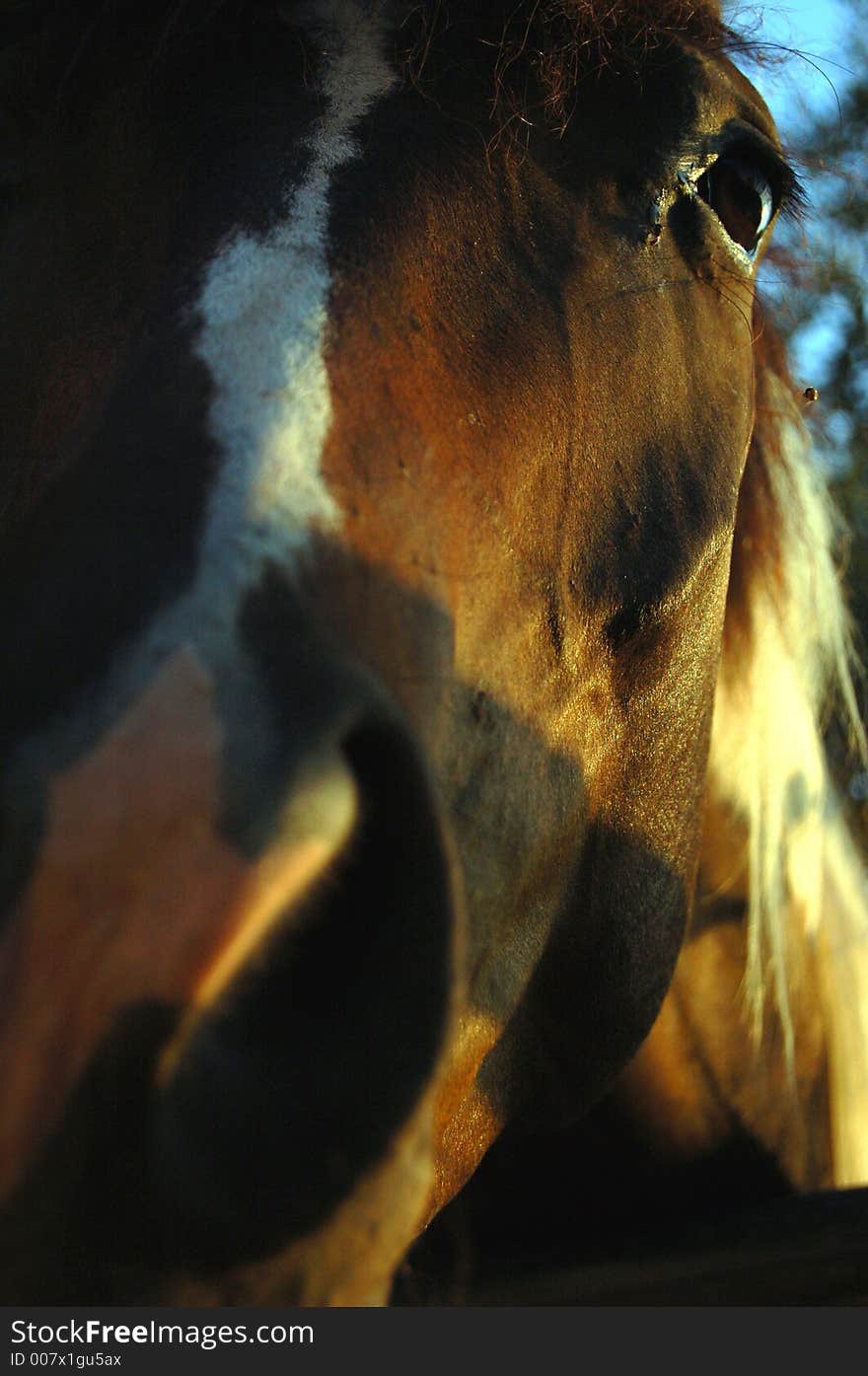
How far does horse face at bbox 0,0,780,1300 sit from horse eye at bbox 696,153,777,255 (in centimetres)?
1

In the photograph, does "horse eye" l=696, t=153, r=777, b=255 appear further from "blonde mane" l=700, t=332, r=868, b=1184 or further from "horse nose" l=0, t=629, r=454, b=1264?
"horse nose" l=0, t=629, r=454, b=1264

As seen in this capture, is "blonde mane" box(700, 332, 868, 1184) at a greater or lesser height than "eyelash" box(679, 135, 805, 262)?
lesser

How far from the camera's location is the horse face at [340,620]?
682mm

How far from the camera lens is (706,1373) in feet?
4.02

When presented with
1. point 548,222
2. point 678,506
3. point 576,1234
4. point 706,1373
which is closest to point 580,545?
point 678,506

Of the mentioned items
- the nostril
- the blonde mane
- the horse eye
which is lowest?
the blonde mane

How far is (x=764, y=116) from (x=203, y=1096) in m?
1.46

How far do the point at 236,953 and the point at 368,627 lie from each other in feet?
0.91

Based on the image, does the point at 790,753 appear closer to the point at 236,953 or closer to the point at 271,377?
the point at 271,377

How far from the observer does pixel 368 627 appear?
857mm

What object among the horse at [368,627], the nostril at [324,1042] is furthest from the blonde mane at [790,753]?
the nostril at [324,1042]

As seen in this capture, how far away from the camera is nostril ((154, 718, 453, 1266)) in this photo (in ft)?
2.25

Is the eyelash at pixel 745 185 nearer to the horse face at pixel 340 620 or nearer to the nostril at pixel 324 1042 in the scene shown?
the horse face at pixel 340 620

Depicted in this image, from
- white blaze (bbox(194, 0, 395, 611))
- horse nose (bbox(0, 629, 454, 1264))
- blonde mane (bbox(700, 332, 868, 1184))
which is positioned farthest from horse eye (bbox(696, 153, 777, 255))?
horse nose (bbox(0, 629, 454, 1264))
